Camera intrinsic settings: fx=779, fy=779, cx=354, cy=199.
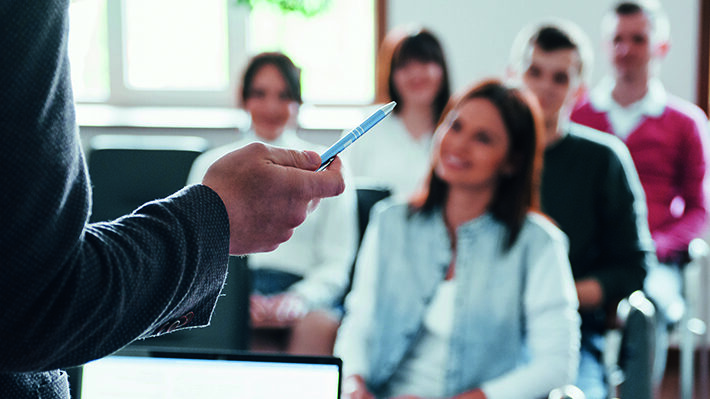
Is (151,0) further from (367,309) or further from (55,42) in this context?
(55,42)

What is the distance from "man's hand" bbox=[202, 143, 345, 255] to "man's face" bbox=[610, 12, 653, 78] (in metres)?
2.92

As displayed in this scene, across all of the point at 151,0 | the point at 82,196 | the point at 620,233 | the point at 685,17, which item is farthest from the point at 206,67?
the point at 82,196

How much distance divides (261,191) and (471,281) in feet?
4.13

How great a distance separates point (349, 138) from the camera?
75cm

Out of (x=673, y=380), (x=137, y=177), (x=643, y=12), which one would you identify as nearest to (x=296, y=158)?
(x=137, y=177)

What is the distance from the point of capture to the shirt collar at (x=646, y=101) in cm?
324

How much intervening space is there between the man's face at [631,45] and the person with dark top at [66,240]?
2.98 m

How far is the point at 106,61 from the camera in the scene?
4.66 metres

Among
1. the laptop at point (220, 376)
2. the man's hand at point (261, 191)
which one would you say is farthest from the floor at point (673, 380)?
the man's hand at point (261, 191)

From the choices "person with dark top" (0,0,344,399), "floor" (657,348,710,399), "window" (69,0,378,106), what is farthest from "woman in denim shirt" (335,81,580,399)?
"window" (69,0,378,106)

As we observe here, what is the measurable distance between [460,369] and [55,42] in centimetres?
143

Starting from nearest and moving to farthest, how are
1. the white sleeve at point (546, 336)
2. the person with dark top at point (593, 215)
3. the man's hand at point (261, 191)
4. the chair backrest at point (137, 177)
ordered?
the man's hand at point (261, 191), the white sleeve at point (546, 336), the chair backrest at point (137, 177), the person with dark top at point (593, 215)

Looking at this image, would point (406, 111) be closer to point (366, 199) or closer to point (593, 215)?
point (366, 199)

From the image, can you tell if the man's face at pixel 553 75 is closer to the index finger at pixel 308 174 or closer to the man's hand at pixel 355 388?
the man's hand at pixel 355 388
